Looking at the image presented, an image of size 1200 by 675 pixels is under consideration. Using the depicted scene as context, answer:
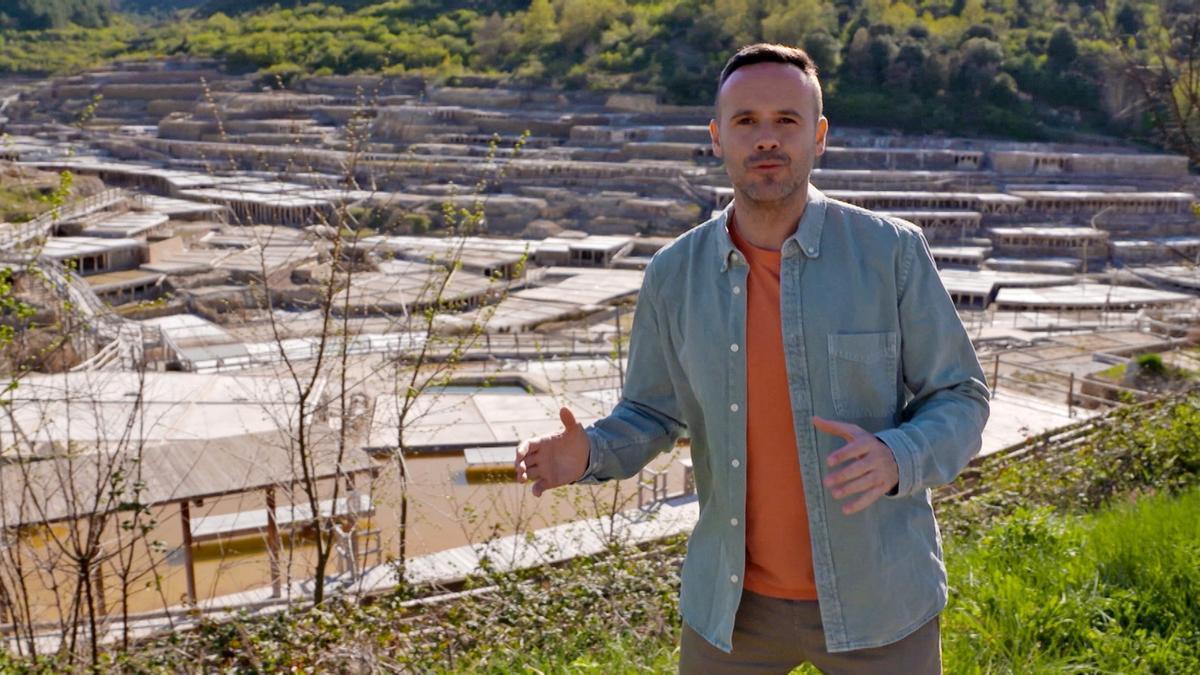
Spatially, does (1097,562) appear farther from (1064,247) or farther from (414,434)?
(1064,247)

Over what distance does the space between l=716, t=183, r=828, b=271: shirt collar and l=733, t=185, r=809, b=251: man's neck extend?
0.02 metres

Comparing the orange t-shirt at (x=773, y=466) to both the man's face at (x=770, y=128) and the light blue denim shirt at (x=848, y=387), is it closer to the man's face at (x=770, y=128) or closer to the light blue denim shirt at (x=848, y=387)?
the light blue denim shirt at (x=848, y=387)

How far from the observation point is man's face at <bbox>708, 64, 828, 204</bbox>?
6.10 ft

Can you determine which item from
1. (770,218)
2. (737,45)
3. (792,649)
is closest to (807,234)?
(770,218)

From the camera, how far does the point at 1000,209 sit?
88.8 feet

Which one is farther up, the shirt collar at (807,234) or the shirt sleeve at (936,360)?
the shirt collar at (807,234)

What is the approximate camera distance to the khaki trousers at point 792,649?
188 centimetres

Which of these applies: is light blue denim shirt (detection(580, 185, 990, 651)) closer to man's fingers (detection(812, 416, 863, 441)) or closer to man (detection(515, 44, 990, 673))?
man (detection(515, 44, 990, 673))

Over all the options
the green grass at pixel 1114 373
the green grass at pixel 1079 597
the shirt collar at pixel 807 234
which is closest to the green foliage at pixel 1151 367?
the green grass at pixel 1114 373

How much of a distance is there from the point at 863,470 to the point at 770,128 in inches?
23.9

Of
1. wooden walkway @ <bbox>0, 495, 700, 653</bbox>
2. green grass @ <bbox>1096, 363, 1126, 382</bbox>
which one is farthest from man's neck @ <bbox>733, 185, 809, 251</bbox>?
green grass @ <bbox>1096, 363, 1126, 382</bbox>

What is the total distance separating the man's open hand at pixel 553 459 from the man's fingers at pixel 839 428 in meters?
0.48

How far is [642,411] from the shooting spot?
2.16 metres

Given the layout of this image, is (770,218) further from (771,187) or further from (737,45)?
(737,45)
